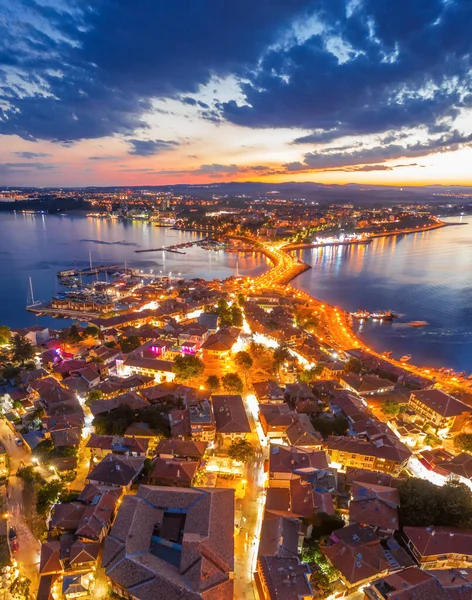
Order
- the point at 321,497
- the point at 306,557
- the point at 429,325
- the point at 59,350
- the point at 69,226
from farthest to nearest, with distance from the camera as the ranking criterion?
the point at 69,226 → the point at 429,325 → the point at 59,350 → the point at 321,497 → the point at 306,557

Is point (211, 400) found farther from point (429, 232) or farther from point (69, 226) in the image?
point (429, 232)

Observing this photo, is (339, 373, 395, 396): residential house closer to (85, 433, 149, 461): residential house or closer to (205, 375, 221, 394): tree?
(205, 375, 221, 394): tree

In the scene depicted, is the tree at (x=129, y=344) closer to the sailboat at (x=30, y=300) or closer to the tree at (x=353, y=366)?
the tree at (x=353, y=366)

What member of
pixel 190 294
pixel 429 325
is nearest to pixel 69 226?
pixel 190 294

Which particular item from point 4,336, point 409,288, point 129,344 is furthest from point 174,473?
point 409,288

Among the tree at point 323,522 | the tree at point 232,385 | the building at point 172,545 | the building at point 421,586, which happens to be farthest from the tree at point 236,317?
the building at point 421,586

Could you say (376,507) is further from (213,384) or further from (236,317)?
(236,317)
